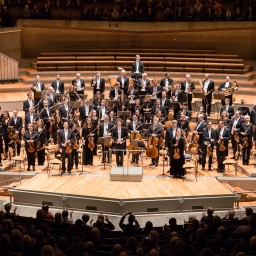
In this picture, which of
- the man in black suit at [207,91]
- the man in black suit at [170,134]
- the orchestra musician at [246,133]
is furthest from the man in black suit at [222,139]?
the man in black suit at [207,91]

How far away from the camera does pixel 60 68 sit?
19.6m

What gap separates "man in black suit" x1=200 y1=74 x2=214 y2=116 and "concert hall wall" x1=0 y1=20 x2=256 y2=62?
15.4ft

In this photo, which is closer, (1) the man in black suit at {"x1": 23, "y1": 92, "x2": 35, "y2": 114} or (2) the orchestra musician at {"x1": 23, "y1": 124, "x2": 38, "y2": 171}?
(2) the orchestra musician at {"x1": 23, "y1": 124, "x2": 38, "y2": 171}

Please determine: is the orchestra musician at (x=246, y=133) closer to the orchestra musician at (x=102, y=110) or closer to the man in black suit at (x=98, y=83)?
the orchestra musician at (x=102, y=110)

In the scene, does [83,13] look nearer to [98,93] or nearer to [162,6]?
[162,6]

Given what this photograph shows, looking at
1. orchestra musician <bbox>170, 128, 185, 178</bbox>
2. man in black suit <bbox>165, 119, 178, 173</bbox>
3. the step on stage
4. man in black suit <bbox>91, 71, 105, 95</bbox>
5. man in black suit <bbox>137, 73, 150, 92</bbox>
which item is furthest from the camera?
man in black suit <bbox>91, 71, 105, 95</bbox>

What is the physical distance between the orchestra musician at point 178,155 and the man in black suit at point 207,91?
3.31 m

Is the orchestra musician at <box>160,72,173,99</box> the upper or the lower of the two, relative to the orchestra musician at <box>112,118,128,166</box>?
upper

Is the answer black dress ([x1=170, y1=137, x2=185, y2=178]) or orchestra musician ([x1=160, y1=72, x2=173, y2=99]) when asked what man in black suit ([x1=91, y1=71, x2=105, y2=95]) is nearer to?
orchestra musician ([x1=160, y1=72, x2=173, y2=99])

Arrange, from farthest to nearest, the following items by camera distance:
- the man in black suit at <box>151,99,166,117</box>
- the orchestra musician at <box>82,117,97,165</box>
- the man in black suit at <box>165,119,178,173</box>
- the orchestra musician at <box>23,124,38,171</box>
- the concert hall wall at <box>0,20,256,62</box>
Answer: the concert hall wall at <box>0,20,256,62</box>
the man in black suit at <box>151,99,166,117</box>
the orchestra musician at <box>82,117,97,165</box>
the orchestra musician at <box>23,124,38,171</box>
the man in black suit at <box>165,119,178,173</box>

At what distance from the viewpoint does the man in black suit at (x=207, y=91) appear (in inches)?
619

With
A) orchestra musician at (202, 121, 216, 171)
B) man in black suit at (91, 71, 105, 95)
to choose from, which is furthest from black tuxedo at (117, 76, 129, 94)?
orchestra musician at (202, 121, 216, 171)

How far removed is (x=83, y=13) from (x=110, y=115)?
7419mm

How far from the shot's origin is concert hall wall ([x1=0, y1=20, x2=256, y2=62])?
802 inches
